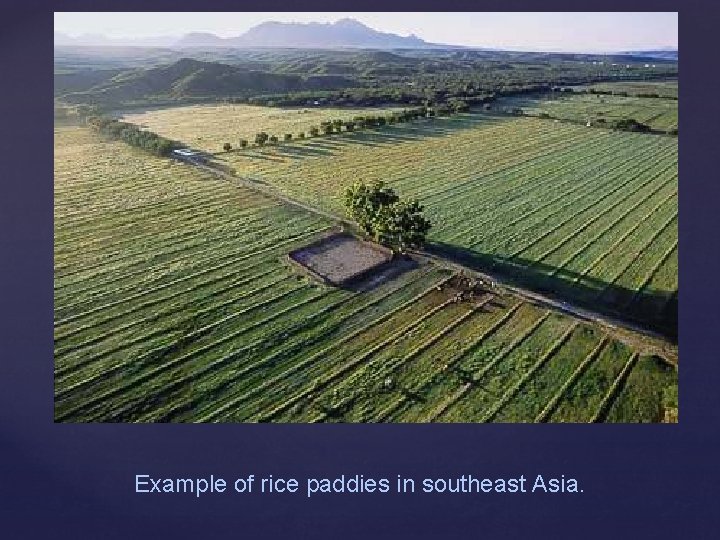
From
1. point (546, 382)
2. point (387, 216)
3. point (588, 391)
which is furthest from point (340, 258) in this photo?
point (588, 391)

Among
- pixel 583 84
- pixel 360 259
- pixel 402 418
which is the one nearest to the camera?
pixel 402 418

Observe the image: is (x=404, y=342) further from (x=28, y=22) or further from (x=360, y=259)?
(x=28, y=22)

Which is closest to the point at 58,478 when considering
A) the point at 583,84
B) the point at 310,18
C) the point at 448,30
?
the point at 310,18

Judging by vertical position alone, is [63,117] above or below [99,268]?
above

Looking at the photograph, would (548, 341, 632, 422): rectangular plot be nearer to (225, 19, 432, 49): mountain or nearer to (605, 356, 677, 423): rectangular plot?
(605, 356, 677, 423): rectangular plot

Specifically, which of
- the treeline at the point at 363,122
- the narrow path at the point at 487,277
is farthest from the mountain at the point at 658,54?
the narrow path at the point at 487,277

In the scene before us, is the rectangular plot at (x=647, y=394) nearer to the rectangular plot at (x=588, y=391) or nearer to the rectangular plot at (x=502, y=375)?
the rectangular plot at (x=588, y=391)

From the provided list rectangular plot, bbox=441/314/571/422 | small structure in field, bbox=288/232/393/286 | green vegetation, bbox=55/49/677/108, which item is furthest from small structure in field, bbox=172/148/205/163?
rectangular plot, bbox=441/314/571/422

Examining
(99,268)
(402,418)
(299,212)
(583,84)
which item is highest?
(583,84)
